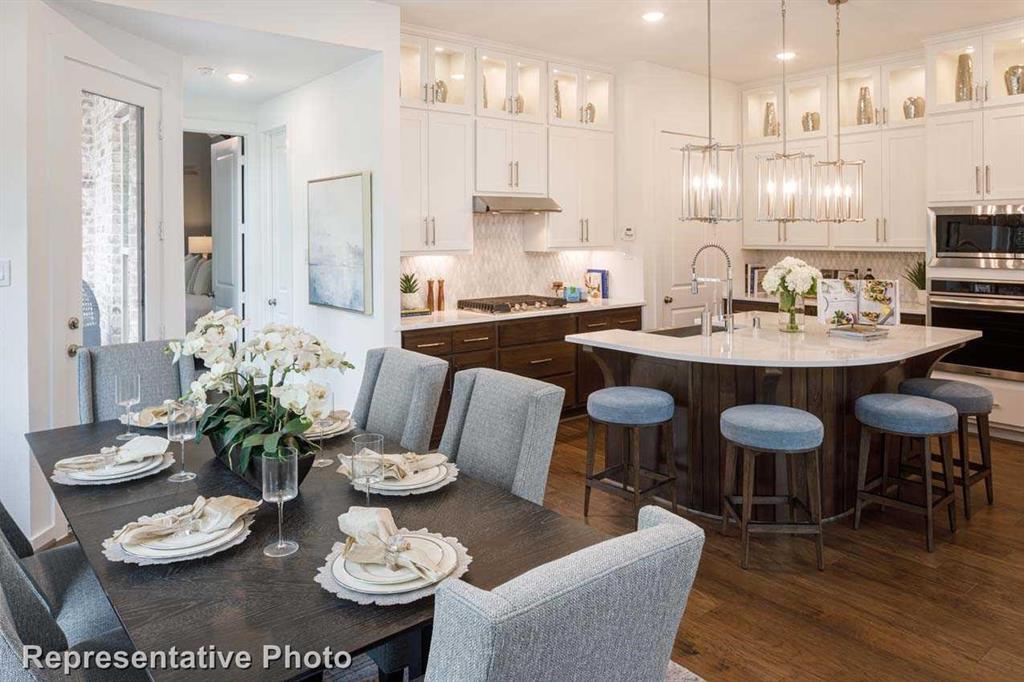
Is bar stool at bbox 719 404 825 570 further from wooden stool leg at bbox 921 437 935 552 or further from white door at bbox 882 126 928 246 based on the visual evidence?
white door at bbox 882 126 928 246

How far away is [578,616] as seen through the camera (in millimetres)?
965

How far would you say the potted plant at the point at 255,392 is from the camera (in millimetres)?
1896

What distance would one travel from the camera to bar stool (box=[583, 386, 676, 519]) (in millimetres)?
3549

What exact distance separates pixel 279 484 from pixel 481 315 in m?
3.85

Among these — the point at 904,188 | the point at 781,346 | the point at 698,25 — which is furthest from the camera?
the point at 904,188

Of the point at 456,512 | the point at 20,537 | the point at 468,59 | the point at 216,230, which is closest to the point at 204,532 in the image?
the point at 456,512

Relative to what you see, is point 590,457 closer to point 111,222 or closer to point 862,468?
point 862,468

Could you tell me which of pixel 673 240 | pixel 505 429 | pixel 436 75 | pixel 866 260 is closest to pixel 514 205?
pixel 436 75

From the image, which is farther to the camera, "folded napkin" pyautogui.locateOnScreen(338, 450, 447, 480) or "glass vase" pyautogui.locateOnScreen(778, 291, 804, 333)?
"glass vase" pyautogui.locateOnScreen(778, 291, 804, 333)

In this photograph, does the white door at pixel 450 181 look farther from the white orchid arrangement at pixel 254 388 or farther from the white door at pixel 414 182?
the white orchid arrangement at pixel 254 388

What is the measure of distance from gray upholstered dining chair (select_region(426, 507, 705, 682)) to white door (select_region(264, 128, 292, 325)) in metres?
5.37

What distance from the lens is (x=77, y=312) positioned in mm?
3744

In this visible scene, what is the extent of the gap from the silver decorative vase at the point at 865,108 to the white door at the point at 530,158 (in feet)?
8.80

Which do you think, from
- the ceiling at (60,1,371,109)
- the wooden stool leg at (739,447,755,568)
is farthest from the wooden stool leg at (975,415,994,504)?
the ceiling at (60,1,371,109)
